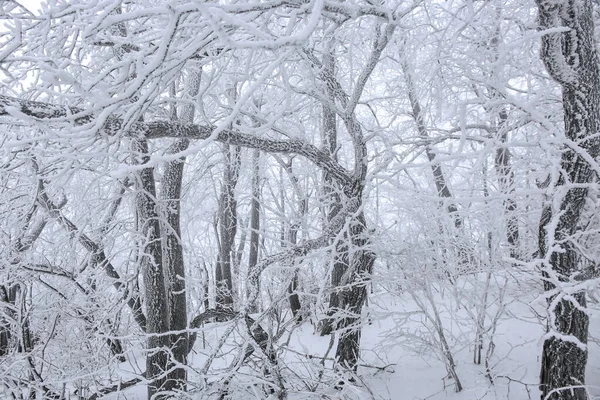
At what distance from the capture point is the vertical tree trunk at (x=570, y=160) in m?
3.17

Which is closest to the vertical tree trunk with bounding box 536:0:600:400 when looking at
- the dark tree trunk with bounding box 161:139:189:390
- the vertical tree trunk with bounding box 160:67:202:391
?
the vertical tree trunk with bounding box 160:67:202:391

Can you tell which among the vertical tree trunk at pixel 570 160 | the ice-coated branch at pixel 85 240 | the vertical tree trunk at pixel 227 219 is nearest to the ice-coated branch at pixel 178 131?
the vertical tree trunk at pixel 570 160

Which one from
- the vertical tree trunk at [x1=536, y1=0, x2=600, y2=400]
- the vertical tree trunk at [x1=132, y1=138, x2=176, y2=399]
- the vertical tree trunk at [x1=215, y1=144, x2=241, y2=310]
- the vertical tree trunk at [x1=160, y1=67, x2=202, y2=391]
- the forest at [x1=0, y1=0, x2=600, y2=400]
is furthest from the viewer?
the vertical tree trunk at [x1=215, y1=144, x2=241, y2=310]

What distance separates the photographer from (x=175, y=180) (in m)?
6.07

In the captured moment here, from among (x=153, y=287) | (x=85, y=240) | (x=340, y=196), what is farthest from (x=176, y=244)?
(x=340, y=196)

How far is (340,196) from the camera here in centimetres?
522

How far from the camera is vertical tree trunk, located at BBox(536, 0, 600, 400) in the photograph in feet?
10.4

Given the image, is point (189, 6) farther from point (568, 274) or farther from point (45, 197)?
point (45, 197)

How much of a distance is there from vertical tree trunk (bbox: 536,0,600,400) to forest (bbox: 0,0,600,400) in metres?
0.02

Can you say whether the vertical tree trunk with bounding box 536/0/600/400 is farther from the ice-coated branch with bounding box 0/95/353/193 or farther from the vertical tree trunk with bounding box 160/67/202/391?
the vertical tree trunk with bounding box 160/67/202/391

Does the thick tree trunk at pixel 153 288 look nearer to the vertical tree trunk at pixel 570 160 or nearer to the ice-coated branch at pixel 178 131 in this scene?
the ice-coated branch at pixel 178 131

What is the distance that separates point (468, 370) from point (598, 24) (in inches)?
166

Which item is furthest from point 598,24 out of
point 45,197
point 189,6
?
point 45,197

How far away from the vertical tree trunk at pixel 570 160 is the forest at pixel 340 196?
0.05 feet
